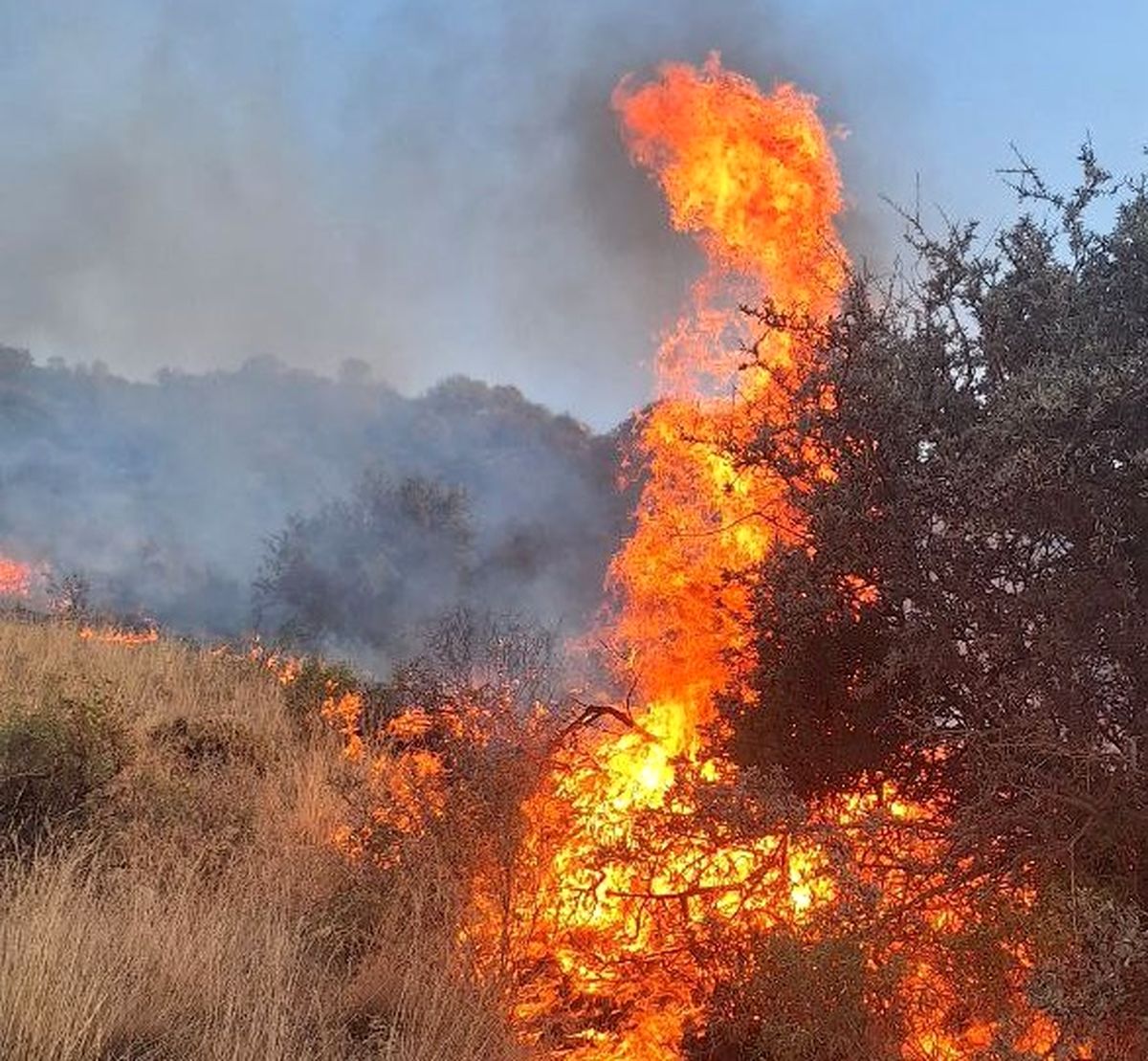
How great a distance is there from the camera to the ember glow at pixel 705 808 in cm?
440

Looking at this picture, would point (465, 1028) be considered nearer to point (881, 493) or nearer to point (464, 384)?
point (881, 493)

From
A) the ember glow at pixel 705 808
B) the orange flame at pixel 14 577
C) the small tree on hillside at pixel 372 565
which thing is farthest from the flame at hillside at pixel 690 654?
the orange flame at pixel 14 577

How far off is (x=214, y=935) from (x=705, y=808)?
235 centimetres

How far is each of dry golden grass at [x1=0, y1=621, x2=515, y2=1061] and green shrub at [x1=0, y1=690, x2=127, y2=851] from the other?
144 millimetres

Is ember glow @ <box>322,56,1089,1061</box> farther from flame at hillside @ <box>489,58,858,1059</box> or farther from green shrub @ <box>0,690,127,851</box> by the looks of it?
green shrub @ <box>0,690,127,851</box>

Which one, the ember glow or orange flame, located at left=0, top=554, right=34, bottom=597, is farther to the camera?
orange flame, located at left=0, top=554, right=34, bottom=597

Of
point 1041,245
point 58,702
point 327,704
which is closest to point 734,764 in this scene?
point 1041,245

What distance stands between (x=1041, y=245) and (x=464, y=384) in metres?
65.5

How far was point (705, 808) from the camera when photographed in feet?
16.0

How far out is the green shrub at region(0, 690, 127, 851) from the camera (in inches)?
249

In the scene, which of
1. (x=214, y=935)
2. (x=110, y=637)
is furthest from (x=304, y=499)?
(x=214, y=935)

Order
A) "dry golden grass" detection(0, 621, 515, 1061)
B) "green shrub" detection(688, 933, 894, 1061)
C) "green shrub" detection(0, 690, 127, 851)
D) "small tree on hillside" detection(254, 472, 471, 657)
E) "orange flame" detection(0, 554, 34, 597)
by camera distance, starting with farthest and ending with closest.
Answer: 1. "orange flame" detection(0, 554, 34, 597)
2. "small tree on hillside" detection(254, 472, 471, 657)
3. "green shrub" detection(0, 690, 127, 851)
4. "green shrub" detection(688, 933, 894, 1061)
5. "dry golden grass" detection(0, 621, 515, 1061)

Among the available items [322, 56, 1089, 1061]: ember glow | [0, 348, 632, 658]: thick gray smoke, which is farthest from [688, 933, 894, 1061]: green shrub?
[0, 348, 632, 658]: thick gray smoke

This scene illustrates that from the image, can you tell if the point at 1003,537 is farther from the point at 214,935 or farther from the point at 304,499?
the point at 304,499
